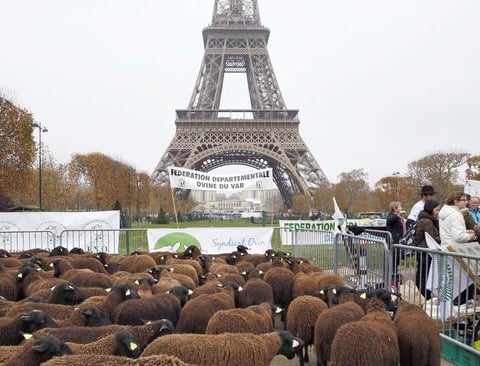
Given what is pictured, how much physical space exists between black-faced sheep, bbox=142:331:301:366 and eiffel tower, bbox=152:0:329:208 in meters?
44.5

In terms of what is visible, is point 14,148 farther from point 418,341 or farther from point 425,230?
point 418,341

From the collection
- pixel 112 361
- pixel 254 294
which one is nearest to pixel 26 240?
pixel 254 294

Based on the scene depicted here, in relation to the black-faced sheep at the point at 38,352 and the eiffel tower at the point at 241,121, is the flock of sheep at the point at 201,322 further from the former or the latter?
the eiffel tower at the point at 241,121

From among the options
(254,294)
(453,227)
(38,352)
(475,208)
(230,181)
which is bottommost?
(254,294)

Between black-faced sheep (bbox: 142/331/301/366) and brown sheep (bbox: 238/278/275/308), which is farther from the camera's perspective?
brown sheep (bbox: 238/278/275/308)

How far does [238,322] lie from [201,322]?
0.72 metres

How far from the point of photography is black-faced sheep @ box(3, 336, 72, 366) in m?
4.37

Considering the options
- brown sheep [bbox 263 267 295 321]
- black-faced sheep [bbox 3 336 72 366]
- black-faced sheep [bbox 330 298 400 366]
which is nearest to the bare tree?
brown sheep [bbox 263 267 295 321]

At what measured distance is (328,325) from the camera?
19.2 ft

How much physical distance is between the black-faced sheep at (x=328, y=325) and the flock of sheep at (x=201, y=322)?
1cm

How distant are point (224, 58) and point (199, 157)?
14.3 metres

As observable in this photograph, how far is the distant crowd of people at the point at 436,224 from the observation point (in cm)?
753

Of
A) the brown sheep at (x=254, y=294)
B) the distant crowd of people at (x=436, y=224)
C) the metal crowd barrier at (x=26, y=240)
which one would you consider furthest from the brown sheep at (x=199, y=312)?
the metal crowd barrier at (x=26, y=240)

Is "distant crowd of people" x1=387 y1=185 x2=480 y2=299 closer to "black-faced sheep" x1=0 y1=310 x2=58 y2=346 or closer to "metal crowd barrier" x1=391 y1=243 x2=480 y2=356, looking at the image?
"metal crowd barrier" x1=391 y1=243 x2=480 y2=356
